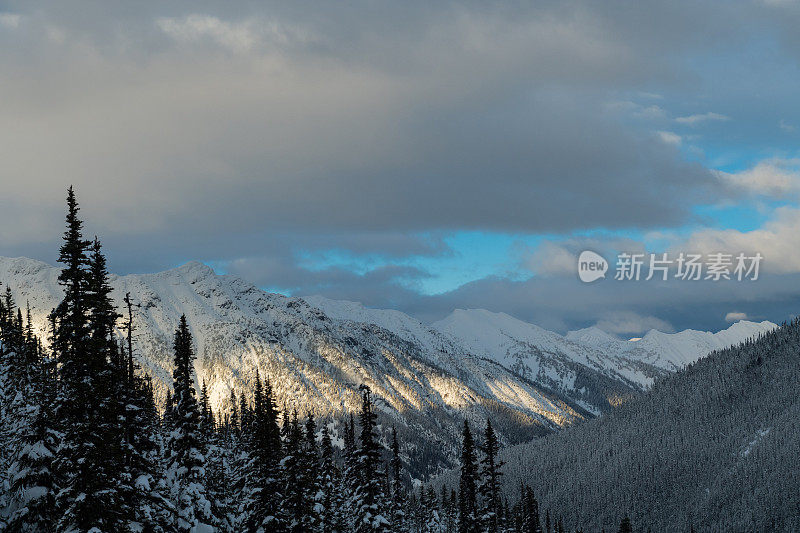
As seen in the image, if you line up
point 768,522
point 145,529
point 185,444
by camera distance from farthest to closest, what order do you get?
point 768,522 → point 185,444 → point 145,529

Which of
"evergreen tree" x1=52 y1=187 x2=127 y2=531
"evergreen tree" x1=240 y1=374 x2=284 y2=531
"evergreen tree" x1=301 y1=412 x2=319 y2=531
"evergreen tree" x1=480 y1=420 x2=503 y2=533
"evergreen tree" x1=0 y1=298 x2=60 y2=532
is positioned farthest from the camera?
"evergreen tree" x1=480 y1=420 x2=503 y2=533

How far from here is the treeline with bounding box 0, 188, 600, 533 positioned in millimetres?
28984

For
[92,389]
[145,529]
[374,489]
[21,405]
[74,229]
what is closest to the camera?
[92,389]

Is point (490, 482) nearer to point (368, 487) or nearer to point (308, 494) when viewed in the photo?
point (368, 487)

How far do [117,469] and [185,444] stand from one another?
13.3 metres

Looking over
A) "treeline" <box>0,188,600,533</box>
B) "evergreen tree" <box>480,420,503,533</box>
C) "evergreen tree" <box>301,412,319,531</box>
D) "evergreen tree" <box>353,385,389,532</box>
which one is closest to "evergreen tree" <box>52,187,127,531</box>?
"treeline" <box>0,188,600,533</box>

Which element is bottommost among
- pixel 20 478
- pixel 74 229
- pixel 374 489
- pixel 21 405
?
pixel 374 489

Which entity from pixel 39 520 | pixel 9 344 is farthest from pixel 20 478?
pixel 9 344

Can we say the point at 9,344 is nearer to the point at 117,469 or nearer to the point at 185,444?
the point at 185,444

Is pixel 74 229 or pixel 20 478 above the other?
pixel 74 229

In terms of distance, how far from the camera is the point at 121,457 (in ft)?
101

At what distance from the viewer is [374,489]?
5553 cm

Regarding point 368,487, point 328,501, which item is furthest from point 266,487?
point 328,501

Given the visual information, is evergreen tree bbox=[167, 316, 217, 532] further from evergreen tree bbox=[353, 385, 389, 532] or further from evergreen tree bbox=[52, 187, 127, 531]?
evergreen tree bbox=[353, 385, 389, 532]
